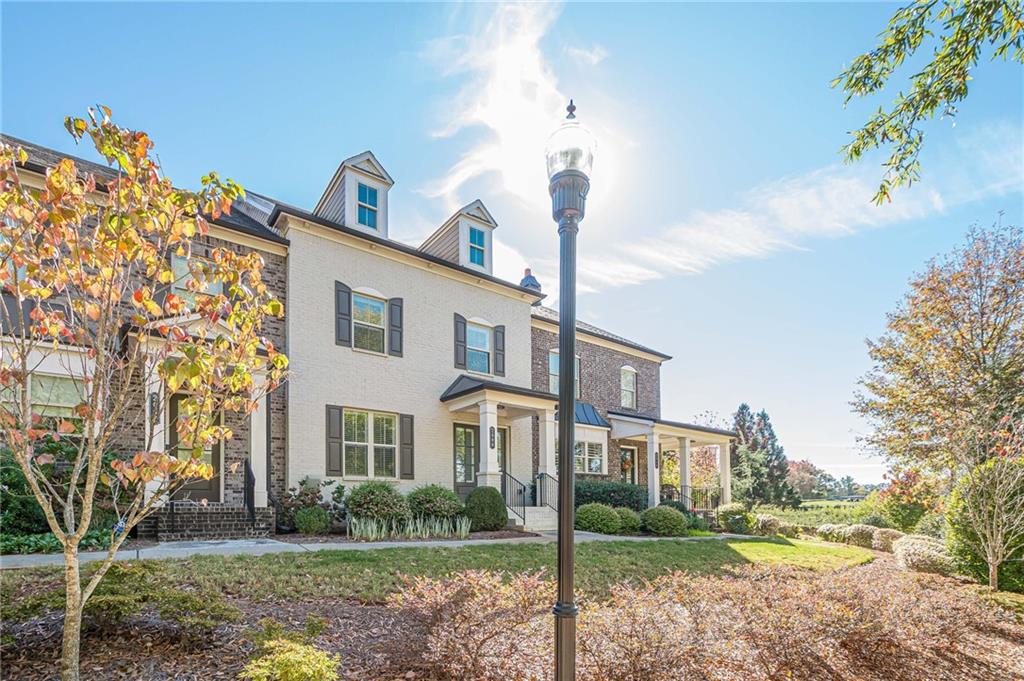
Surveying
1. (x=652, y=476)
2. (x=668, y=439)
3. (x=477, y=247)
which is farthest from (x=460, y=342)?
(x=668, y=439)

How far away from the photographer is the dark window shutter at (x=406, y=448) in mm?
13625

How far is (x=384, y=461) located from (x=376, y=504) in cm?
253

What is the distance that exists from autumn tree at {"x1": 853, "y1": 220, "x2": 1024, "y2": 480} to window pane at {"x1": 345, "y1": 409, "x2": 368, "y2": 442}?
14.7 m

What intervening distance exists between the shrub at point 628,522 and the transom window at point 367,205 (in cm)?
947

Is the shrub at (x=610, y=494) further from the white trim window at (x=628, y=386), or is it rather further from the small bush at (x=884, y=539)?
the small bush at (x=884, y=539)

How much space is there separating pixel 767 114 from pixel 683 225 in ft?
9.60

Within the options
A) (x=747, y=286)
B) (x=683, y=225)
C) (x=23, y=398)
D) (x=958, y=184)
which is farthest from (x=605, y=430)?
(x=23, y=398)

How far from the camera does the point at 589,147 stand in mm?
3445

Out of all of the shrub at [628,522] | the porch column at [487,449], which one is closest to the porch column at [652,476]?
the shrub at [628,522]

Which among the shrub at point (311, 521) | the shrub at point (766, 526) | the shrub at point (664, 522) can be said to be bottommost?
the shrub at point (766, 526)

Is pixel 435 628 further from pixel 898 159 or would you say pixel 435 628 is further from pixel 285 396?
pixel 285 396

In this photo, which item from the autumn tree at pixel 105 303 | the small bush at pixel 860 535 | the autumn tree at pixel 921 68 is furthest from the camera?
the small bush at pixel 860 535

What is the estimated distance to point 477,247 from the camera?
16.5 m

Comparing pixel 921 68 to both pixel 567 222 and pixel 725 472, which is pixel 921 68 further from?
pixel 725 472
